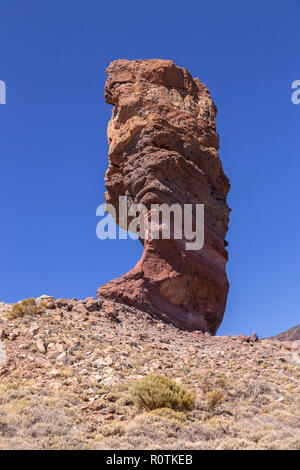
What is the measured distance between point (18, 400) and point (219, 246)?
17.0 metres

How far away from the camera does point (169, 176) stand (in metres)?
23.7

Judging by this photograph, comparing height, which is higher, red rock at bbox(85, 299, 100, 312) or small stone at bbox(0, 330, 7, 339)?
red rock at bbox(85, 299, 100, 312)

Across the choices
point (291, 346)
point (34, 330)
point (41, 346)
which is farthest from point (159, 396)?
point (291, 346)

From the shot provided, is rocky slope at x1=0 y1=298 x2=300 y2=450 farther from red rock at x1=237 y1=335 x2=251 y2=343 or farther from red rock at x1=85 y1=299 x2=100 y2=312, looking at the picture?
red rock at x1=237 y1=335 x2=251 y2=343

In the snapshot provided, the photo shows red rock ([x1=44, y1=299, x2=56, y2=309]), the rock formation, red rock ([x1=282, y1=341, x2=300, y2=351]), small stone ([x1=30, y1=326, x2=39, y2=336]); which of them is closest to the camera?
small stone ([x1=30, y1=326, x2=39, y2=336])

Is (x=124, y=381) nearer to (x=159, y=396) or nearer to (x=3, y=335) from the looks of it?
(x=159, y=396)

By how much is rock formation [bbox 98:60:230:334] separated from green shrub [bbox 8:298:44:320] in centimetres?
399

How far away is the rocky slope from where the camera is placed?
8500 millimetres

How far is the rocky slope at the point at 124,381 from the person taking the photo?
8500 millimetres

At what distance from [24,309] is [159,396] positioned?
8769 mm

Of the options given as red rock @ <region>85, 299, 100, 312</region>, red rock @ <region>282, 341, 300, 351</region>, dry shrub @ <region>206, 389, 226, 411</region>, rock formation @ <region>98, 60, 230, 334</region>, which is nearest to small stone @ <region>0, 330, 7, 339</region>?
red rock @ <region>85, 299, 100, 312</region>

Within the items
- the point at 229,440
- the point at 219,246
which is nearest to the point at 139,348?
the point at 229,440

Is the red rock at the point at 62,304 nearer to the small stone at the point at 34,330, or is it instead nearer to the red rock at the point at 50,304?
the red rock at the point at 50,304
